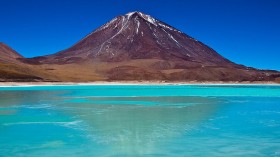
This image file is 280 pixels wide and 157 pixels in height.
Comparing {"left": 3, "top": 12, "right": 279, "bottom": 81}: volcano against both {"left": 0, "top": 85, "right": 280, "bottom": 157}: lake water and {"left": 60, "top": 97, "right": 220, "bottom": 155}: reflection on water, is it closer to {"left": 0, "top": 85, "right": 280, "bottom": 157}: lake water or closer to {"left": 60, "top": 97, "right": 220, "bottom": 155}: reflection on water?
{"left": 60, "top": 97, "right": 220, "bottom": 155}: reflection on water

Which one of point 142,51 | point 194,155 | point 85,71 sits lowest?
point 194,155

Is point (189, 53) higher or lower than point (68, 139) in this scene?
higher

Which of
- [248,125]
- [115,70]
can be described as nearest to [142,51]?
[115,70]

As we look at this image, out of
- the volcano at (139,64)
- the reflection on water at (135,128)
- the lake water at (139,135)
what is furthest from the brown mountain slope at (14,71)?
the lake water at (139,135)

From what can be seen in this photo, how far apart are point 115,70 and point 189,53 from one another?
63779 mm

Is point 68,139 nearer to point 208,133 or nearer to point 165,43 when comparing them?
point 208,133

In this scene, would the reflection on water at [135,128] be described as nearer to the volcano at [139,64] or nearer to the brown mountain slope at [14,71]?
the brown mountain slope at [14,71]

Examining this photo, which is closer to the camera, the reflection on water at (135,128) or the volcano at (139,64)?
the reflection on water at (135,128)

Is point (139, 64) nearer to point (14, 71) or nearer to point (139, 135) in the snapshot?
point (14, 71)

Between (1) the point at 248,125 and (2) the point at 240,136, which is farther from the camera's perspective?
(1) the point at 248,125

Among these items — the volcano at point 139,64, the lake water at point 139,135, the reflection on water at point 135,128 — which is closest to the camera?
the lake water at point 139,135

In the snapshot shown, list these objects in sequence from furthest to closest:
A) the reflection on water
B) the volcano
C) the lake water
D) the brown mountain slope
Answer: the volcano < the brown mountain slope < the reflection on water < the lake water

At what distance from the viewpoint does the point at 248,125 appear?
1600cm

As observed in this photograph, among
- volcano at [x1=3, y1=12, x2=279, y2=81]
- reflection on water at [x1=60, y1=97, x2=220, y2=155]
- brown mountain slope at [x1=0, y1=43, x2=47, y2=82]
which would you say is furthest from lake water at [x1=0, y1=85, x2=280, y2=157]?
volcano at [x1=3, y1=12, x2=279, y2=81]
